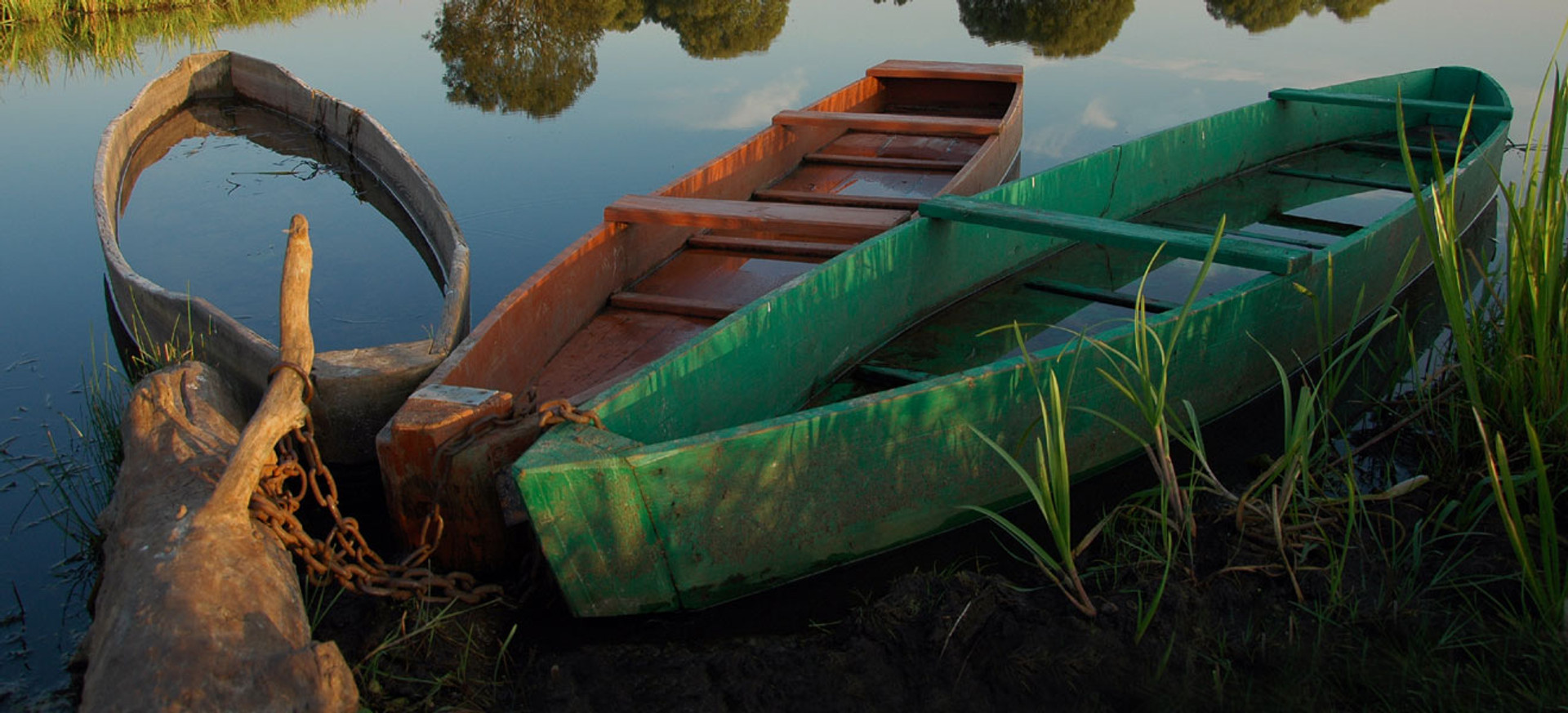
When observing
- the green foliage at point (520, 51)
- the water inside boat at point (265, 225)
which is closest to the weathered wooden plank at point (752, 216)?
the water inside boat at point (265, 225)

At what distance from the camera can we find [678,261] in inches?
201

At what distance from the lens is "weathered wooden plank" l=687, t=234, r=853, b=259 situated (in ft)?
16.5

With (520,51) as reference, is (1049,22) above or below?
above

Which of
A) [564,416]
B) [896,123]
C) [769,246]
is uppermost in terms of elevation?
[896,123]

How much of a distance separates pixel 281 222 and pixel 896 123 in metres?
3.60

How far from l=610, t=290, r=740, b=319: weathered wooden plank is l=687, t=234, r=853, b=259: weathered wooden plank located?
61 cm

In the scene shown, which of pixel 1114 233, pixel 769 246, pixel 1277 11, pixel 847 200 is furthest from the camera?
pixel 1277 11

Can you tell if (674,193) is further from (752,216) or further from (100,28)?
(100,28)

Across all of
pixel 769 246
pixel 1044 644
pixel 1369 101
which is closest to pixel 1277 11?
pixel 1369 101

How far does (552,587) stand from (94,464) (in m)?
1.97

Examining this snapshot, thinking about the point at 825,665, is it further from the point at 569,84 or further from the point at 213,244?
the point at 569,84

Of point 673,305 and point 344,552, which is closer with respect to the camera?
point 344,552

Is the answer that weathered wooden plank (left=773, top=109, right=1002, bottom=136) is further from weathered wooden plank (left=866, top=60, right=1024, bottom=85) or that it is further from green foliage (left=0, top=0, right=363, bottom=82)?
green foliage (left=0, top=0, right=363, bottom=82)

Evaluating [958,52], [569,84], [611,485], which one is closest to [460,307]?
[611,485]
